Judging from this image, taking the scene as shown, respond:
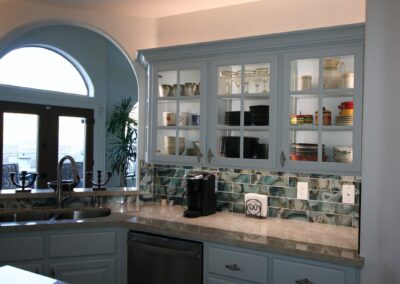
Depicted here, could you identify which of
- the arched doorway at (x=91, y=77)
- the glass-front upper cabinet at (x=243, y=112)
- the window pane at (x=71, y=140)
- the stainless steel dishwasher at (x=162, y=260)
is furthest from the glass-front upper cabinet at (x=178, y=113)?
the window pane at (x=71, y=140)

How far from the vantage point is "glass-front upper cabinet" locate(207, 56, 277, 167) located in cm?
262

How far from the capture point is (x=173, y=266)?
246 centimetres

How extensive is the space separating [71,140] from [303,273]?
204 inches

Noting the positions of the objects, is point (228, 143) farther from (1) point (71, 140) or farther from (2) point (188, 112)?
(1) point (71, 140)

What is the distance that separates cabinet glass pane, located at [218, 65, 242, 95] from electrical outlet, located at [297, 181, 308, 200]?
865mm

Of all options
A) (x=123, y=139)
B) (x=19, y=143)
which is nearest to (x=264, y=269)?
(x=123, y=139)

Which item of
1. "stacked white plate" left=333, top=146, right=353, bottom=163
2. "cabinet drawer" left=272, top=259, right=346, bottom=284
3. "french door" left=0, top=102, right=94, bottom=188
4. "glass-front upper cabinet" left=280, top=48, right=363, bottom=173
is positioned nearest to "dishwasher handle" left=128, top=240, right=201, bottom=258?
"cabinet drawer" left=272, top=259, right=346, bottom=284

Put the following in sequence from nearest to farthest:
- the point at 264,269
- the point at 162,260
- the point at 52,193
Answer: the point at 264,269 → the point at 162,260 → the point at 52,193

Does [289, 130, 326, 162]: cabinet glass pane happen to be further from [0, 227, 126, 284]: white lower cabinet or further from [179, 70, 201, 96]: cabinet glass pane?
[0, 227, 126, 284]: white lower cabinet

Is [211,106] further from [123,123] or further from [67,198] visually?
[123,123]

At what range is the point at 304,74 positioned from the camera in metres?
2.55

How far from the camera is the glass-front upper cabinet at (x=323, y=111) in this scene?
2.34 meters

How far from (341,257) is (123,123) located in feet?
16.7

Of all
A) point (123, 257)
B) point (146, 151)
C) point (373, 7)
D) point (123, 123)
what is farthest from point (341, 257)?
point (123, 123)
